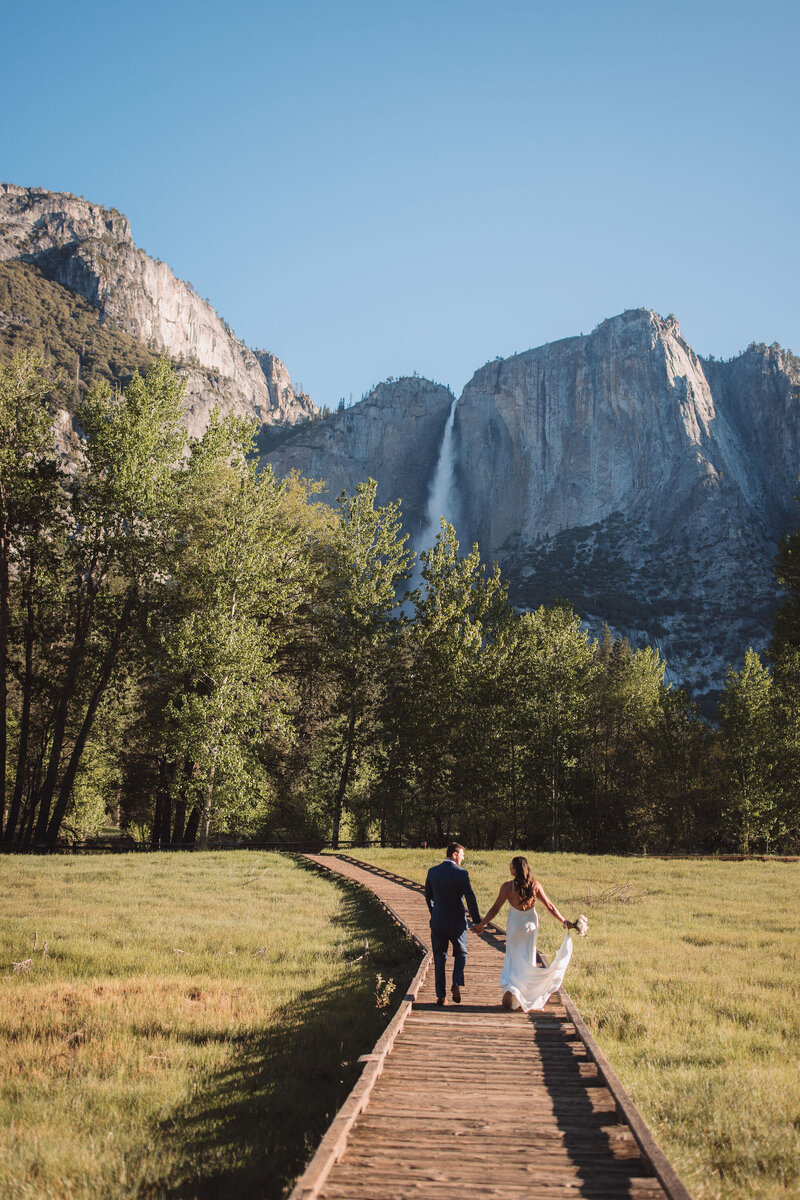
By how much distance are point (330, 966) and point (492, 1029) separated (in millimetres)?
4841

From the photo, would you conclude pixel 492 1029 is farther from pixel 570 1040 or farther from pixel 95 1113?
pixel 95 1113

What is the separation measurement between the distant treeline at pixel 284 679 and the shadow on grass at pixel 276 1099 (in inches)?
718

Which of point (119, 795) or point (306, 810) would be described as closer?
point (119, 795)

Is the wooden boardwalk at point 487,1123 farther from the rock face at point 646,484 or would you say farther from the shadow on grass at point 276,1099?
the rock face at point 646,484

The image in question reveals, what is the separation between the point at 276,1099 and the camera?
6.94m

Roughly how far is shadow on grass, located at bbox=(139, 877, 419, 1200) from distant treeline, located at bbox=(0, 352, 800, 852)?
18.2m

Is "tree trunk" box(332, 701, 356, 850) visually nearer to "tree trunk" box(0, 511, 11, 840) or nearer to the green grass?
"tree trunk" box(0, 511, 11, 840)

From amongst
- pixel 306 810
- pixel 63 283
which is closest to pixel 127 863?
pixel 306 810

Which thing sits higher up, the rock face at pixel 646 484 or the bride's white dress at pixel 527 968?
the rock face at pixel 646 484

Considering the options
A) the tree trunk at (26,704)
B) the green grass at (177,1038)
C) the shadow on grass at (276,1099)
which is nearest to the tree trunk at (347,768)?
the tree trunk at (26,704)

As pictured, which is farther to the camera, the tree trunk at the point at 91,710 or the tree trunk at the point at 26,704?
the tree trunk at the point at 26,704

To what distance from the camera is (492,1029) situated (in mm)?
7914

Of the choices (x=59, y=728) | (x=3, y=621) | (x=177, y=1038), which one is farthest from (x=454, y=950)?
(x=3, y=621)

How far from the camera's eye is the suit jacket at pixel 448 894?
9312 mm
